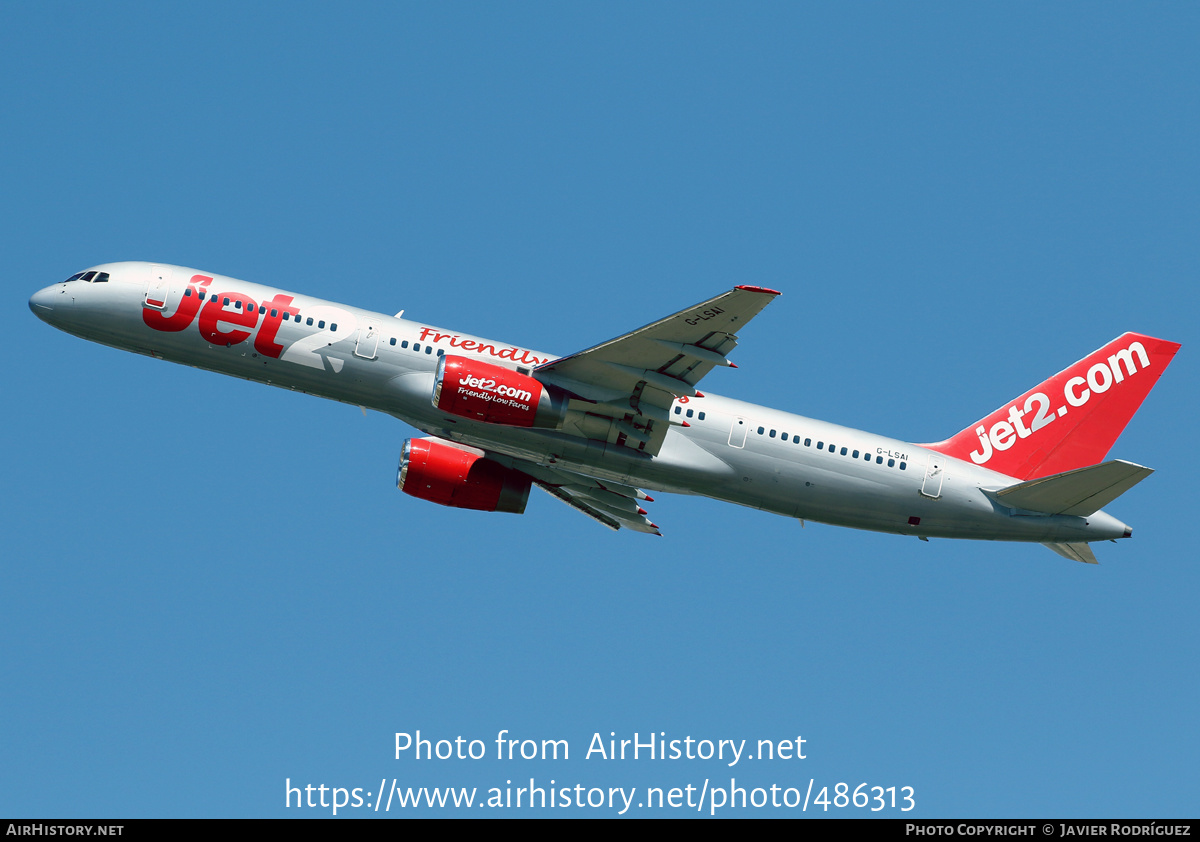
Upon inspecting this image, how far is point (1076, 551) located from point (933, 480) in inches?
244

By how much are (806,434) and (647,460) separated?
5983mm

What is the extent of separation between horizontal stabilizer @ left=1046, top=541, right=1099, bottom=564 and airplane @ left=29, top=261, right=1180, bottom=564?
0.08 meters

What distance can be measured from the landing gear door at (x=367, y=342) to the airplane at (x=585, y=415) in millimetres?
35

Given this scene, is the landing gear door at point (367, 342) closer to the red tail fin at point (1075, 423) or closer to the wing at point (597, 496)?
the wing at point (597, 496)

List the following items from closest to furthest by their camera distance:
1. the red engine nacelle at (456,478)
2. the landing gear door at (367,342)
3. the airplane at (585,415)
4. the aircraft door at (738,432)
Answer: the airplane at (585,415) < the landing gear door at (367,342) < the aircraft door at (738,432) < the red engine nacelle at (456,478)

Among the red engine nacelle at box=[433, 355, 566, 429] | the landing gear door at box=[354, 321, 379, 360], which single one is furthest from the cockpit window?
the red engine nacelle at box=[433, 355, 566, 429]

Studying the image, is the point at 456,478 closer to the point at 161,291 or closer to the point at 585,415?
the point at 585,415

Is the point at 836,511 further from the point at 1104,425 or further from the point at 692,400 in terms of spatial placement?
the point at 1104,425

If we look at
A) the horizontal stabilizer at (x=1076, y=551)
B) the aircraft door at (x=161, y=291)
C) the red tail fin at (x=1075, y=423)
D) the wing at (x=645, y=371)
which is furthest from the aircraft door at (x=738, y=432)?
the aircraft door at (x=161, y=291)

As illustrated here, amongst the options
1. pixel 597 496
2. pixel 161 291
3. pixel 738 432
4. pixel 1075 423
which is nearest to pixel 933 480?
pixel 1075 423

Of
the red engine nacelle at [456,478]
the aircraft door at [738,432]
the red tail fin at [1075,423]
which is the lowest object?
the red engine nacelle at [456,478]

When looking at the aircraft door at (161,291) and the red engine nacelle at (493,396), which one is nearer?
the red engine nacelle at (493,396)

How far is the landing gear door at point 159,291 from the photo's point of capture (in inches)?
1631

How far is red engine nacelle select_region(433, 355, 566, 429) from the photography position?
39531mm
